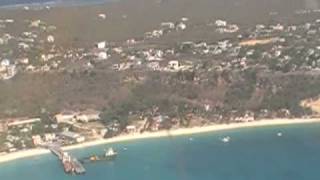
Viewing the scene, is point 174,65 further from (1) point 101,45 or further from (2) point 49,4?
(2) point 49,4

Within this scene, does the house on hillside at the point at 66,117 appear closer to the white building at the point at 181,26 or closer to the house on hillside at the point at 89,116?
the house on hillside at the point at 89,116

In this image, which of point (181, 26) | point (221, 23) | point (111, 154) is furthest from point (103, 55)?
point (111, 154)

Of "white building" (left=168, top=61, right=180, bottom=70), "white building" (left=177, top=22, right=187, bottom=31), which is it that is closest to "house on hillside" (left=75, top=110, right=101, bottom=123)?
"white building" (left=168, top=61, right=180, bottom=70)

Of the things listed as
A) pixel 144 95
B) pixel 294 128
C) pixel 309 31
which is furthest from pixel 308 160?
pixel 309 31

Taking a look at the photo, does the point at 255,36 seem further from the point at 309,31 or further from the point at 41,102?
the point at 41,102

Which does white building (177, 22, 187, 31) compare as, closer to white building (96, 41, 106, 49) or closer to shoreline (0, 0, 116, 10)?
shoreline (0, 0, 116, 10)

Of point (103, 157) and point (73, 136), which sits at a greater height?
point (73, 136)
